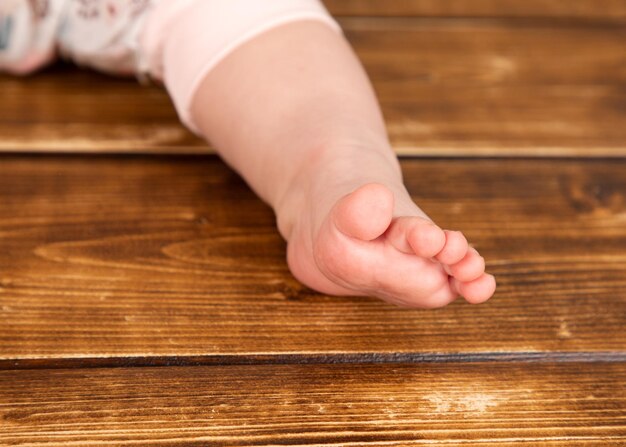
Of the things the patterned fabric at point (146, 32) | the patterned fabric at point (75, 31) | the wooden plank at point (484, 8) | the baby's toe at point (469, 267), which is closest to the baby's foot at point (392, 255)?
the baby's toe at point (469, 267)

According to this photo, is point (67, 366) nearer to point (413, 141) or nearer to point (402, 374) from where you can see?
point (402, 374)

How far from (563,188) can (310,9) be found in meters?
0.30

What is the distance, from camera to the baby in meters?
0.58

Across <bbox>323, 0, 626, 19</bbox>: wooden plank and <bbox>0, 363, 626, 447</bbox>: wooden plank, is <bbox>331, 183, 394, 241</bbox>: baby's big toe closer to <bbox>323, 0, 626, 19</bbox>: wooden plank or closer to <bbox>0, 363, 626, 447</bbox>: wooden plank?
<bbox>0, 363, 626, 447</bbox>: wooden plank

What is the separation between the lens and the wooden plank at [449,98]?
86 cm

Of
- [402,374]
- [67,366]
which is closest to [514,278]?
[402,374]

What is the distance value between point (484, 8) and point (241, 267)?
1.92ft

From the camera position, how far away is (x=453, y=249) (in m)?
0.55

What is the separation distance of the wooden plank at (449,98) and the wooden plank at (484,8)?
22 mm

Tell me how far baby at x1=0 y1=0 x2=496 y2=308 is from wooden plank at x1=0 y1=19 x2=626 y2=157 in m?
0.04

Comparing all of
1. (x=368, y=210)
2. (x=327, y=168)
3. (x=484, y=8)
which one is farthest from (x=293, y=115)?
(x=484, y=8)

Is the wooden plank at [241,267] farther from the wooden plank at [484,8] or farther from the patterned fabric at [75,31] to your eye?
the wooden plank at [484,8]

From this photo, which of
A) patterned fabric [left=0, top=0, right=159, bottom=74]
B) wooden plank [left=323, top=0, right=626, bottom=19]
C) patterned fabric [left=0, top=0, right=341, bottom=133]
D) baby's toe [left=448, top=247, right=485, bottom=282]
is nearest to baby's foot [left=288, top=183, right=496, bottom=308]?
baby's toe [left=448, top=247, right=485, bottom=282]

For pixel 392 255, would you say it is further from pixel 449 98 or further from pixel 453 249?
pixel 449 98
